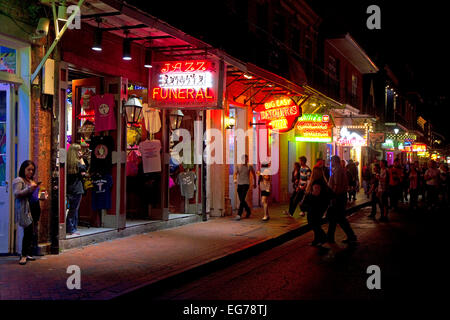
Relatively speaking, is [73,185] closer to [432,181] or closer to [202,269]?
[202,269]

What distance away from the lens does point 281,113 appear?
16.0m

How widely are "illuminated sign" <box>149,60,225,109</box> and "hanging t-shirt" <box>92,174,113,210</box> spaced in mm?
2054

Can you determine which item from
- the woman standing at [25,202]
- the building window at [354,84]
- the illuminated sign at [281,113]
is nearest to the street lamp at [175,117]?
the illuminated sign at [281,113]

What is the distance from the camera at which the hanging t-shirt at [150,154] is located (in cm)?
1178

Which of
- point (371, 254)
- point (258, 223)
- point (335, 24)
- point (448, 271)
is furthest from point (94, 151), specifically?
point (335, 24)

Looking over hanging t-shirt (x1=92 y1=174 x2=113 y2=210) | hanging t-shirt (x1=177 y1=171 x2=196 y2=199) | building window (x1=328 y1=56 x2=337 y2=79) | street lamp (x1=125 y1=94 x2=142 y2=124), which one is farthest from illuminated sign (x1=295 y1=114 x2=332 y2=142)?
hanging t-shirt (x1=92 y1=174 x2=113 y2=210)

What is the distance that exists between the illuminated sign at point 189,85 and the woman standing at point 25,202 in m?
3.87

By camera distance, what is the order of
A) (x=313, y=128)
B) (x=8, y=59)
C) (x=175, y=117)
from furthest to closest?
1. (x=313, y=128)
2. (x=175, y=117)
3. (x=8, y=59)

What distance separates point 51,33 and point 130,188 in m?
4.75

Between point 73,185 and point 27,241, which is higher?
point 73,185

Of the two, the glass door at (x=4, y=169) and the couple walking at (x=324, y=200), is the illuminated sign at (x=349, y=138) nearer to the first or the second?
the couple walking at (x=324, y=200)

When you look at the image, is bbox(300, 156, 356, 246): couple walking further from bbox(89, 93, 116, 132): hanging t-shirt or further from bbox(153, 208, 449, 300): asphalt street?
bbox(89, 93, 116, 132): hanging t-shirt

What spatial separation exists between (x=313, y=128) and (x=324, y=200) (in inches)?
392

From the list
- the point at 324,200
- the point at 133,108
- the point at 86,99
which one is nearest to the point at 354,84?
the point at 324,200
